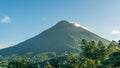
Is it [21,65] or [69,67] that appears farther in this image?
[21,65]

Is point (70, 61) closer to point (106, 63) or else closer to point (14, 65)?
point (14, 65)

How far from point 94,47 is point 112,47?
10.8 meters

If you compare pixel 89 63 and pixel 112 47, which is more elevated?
pixel 112 47

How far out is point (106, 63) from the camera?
37.3 meters

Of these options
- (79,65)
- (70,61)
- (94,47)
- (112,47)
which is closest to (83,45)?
(94,47)

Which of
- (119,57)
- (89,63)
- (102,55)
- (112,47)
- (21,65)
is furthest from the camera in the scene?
(112,47)

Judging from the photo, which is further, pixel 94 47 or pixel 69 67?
pixel 94 47

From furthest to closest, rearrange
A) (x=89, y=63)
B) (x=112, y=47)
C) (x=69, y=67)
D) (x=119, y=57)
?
(x=112, y=47)
(x=69, y=67)
(x=89, y=63)
(x=119, y=57)

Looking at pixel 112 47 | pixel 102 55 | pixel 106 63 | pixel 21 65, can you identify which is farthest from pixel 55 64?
pixel 106 63

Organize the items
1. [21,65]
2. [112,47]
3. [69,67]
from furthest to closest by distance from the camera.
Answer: [112,47]
[21,65]
[69,67]

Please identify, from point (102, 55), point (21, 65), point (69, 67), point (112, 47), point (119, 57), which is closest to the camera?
point (119, 57)

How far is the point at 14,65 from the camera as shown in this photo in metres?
89.7

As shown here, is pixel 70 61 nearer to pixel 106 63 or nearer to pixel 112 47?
pixel 112 47

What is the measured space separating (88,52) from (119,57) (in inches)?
2391
